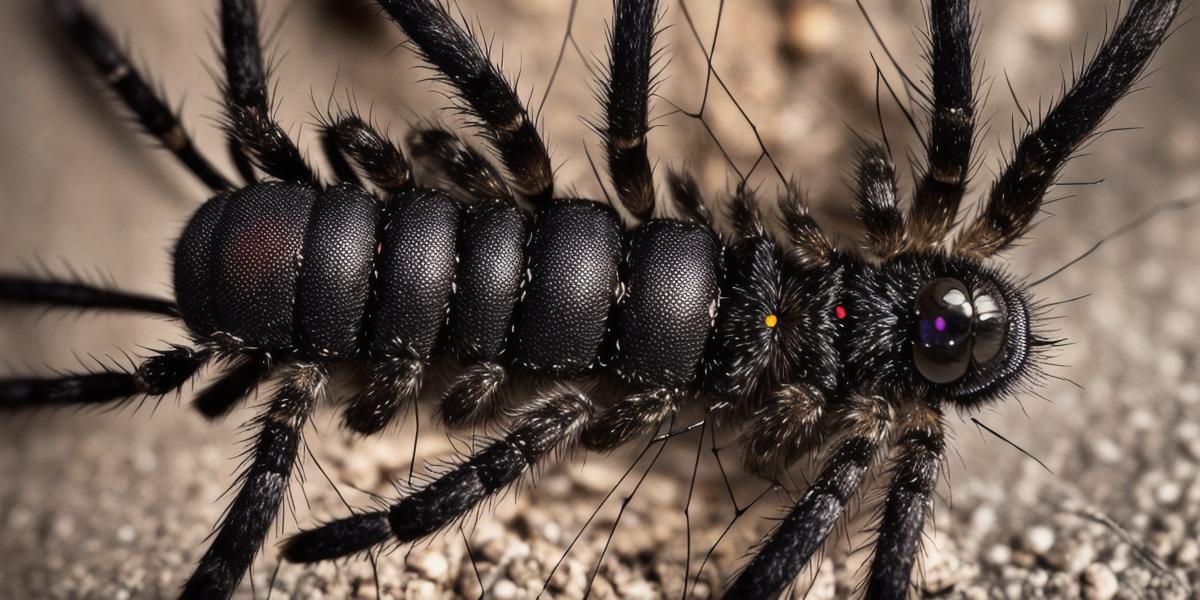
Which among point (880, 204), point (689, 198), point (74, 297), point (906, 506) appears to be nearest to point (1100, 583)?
point (906, 506)

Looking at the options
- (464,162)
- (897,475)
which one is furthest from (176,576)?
(897,475)

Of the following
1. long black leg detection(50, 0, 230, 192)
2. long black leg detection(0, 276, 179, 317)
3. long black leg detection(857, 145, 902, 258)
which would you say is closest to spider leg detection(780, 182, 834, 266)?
long black leg detection(857, 145, 902, 258)

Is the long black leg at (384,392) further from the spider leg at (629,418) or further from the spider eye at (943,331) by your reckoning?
the spider eye at (943,331)

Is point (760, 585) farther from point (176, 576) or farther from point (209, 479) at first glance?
point (209, 479)

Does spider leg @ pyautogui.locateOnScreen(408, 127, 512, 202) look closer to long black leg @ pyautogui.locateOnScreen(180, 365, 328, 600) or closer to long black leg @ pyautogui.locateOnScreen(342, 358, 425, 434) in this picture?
long black leg @ pyautogui.locateOnScreen(342, 358, 425, 434)

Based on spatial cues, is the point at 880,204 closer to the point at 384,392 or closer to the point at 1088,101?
the point at 1088,101

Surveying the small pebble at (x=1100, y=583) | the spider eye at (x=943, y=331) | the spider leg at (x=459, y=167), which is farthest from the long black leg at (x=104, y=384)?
the small pebble at (x=1100, y=583)
